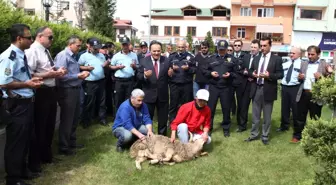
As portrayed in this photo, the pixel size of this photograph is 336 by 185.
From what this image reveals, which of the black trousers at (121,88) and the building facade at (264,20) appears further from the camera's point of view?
the building facade at (264,20)

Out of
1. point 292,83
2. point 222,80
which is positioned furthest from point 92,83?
point 292,83

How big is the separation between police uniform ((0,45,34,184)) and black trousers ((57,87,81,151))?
→ 112 cm

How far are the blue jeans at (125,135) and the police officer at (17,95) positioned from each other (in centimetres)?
172

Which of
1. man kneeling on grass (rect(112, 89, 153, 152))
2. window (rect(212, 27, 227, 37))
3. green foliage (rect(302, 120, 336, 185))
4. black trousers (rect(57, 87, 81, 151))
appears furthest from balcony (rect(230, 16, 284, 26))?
green foliage (rect(302, 120, 336, 185))

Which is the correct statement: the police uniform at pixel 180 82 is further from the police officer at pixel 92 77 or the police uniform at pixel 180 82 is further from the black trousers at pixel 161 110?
the police officer at pixel 92 77

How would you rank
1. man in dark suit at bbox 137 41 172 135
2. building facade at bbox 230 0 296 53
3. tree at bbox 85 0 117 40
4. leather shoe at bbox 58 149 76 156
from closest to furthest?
leather shoe at bbox 58 149 76 156
man in dark suit at bbox 137 41 172 135
tree at bbox 85 0 117 40
building facade at bbox 230 0 296 53

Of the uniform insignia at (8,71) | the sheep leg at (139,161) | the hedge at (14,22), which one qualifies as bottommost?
the sheep leg at (139,161)

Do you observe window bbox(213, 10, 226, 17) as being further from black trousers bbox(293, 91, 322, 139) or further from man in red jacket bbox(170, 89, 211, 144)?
man in red jacket bbox(170, 89, 211, 144)

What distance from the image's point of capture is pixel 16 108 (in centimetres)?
370

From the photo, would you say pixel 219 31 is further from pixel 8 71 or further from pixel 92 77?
pixel 8 71

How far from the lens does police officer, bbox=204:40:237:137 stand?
259 inches

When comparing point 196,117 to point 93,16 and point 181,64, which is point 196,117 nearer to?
point 181,64

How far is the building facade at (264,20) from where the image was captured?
4156 centimetres

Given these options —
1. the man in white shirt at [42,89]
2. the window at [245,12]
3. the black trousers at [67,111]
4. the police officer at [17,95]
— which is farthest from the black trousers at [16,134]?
the window at [245,12]
